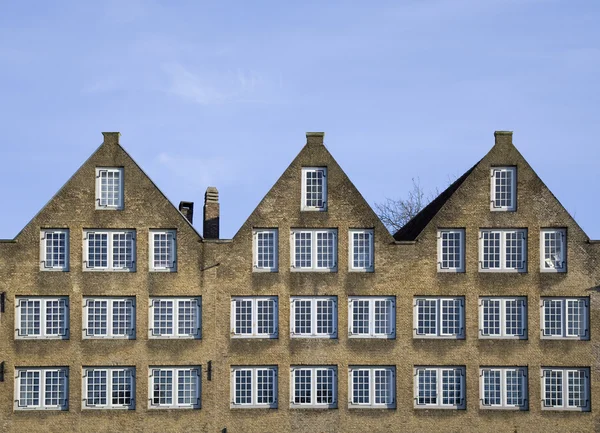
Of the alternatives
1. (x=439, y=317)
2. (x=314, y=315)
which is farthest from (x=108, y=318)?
(x=439, y=317)

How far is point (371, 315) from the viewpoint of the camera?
52.5 meters

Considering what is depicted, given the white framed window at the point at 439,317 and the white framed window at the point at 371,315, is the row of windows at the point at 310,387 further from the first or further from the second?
the white framed window at the point at 371,315

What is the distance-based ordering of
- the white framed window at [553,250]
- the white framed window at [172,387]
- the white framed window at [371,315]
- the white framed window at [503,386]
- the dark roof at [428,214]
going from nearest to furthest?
1. the white framed window at [172,387]
2. the white framed window at [503,386]
3. the white framed window at [371,315]
4. the white framed window at [553,250]
5. the dark roof at [428,214]

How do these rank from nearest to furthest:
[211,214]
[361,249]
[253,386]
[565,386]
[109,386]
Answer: [109,386], [253,386], [565,386], [361,249], [211,214]

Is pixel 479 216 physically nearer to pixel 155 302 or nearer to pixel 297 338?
pixel 297 338

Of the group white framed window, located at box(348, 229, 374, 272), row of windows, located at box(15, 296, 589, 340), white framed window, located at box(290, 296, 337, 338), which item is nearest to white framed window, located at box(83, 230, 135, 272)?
row of windows, located at box(15, 296, 589, 340)

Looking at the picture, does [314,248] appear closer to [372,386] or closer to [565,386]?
[372,386]

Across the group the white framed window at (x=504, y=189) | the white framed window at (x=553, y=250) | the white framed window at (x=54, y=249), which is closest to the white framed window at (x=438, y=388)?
the white framed window at (x=553, y=250)

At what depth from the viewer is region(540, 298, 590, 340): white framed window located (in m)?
52.6

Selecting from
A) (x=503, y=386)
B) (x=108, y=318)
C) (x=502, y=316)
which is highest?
(x=502, y=316)

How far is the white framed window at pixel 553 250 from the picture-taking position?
5284 cm

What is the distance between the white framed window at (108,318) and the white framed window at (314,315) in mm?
7021

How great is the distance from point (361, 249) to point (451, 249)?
3926 mm

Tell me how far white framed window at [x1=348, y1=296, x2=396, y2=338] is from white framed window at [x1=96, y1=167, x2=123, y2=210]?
10.9 m
